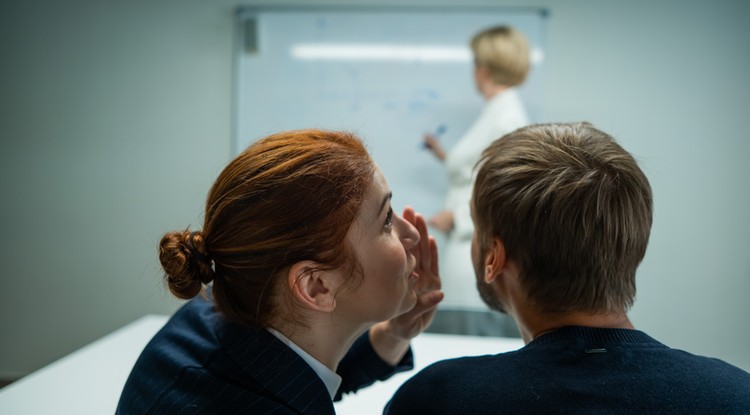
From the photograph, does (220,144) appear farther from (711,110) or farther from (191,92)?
(711,110)

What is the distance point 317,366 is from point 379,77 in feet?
8.24

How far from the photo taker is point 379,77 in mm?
3320

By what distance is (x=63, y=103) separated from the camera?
3.59m

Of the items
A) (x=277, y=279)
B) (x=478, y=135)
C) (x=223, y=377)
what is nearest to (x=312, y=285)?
(x=277, y=279)

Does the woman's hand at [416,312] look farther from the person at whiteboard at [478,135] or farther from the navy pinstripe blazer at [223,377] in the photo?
the person at whiteboard at [478,135]

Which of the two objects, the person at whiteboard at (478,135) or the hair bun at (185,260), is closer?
the hair bun at (185,260)

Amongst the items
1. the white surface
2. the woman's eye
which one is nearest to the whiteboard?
the white surface

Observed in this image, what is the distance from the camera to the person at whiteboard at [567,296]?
30.1 inches

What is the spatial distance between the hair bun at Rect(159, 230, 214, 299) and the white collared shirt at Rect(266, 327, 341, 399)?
14 cm

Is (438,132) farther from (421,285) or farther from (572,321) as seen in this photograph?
(572,321)

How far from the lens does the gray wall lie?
3176 millimetres

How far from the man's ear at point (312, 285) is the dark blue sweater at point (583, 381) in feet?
0.64

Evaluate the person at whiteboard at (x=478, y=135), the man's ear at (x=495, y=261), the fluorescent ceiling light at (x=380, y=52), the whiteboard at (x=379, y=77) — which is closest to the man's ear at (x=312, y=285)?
the man's ear at (x=495, y=261)

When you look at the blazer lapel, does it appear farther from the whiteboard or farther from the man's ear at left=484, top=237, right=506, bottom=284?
the whiteboard
